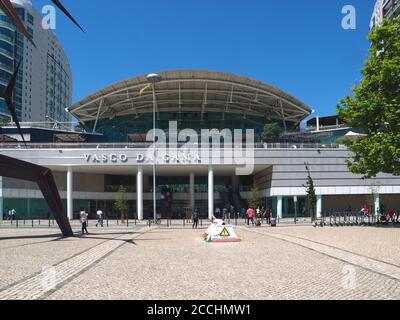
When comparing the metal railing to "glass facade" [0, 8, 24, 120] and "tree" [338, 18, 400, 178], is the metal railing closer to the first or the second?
"tree" [338, 18, 400, 178]

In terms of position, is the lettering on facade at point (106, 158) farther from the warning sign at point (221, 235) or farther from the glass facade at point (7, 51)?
the glass facade at point (7, 51)

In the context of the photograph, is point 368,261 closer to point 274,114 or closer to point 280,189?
point 280,189

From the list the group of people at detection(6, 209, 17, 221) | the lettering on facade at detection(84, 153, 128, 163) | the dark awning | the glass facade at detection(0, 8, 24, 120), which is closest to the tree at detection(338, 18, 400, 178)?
the lettering on facade at detection(84, 153, 128, 163)

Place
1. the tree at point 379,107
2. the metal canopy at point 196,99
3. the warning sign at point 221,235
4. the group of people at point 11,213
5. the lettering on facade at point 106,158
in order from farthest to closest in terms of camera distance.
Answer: the metal canopy at point 196,99 → the lettering on facade at point 106,158 → the group of people at point 11,213 → the tree at point 379,107 → the warning sign at point 221,235

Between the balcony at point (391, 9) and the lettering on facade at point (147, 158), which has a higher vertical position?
the balcony at point (391, 9)

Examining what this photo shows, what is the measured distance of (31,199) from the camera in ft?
180

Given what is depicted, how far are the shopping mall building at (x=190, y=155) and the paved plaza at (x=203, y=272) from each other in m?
27.2

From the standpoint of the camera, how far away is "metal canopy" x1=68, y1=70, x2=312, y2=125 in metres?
63.4

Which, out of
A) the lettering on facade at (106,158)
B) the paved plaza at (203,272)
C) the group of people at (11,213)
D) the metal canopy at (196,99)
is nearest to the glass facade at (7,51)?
the metal canopy at (196,99)

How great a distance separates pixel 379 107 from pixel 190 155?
2471 centimetres

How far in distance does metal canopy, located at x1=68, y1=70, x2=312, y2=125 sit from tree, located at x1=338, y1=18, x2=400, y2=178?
Answer: 104 feet

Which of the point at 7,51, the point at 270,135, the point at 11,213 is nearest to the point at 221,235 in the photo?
the point at 11,213

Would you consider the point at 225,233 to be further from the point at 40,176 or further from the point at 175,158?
the point at 175,158

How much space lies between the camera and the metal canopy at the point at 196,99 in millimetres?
63375
